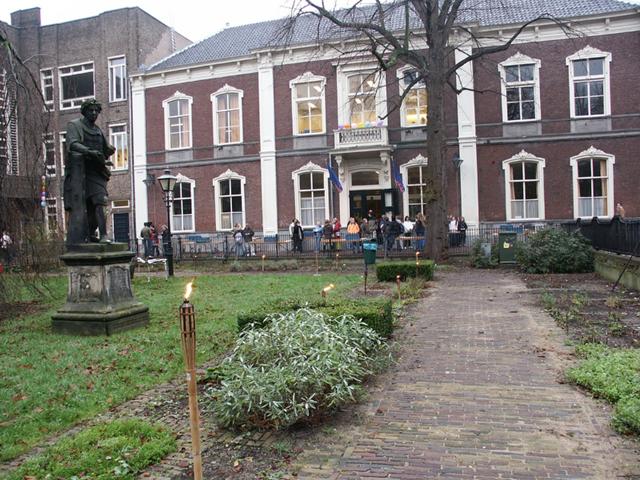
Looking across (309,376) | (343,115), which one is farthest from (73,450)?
(343,115)

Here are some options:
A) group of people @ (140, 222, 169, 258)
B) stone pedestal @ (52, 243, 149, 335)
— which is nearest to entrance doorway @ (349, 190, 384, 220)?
group of people @ (140, 222, 169, 258)

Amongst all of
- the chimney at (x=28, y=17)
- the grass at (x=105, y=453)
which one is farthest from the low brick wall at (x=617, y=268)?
the chimney at (x=28, y=17)

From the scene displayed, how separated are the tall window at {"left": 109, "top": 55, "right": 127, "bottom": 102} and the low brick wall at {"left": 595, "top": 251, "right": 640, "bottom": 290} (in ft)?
91.6

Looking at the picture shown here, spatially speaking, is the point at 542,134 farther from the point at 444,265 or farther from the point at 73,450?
the point at 73,450

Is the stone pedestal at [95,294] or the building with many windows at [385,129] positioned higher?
the building with many windows at [385,129]

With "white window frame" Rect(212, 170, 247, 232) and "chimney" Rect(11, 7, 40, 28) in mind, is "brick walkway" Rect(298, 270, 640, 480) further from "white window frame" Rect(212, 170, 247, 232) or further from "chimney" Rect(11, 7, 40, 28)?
"chimney" Rect(11, 7, 40, 28)

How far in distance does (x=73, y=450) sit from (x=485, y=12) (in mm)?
28520

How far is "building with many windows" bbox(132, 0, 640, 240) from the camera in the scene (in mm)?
25234

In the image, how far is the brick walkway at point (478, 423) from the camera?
394 centimetres

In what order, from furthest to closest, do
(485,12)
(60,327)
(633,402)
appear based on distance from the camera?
(485,12)
(60,327)
(633,402)

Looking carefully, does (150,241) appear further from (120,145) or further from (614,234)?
(614,234)

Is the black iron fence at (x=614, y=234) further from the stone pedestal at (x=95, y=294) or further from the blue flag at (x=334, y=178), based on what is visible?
the stone pedestal at (x=95, y=294)

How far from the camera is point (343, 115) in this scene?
28.1 metres

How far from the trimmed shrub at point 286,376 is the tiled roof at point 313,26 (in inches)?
780
